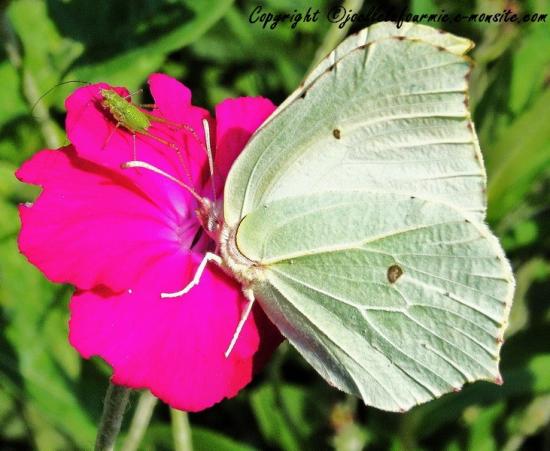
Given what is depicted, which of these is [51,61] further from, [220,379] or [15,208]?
[220,379]

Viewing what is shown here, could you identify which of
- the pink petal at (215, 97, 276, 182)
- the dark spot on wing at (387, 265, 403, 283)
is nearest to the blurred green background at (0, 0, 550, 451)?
the pink petal at (215, 97, 276, 182)

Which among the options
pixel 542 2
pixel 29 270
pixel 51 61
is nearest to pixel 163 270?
pixel 29 270

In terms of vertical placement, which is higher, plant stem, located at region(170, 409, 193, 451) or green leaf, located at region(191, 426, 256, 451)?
plant stem, located at region(170, 409, 193, 451)

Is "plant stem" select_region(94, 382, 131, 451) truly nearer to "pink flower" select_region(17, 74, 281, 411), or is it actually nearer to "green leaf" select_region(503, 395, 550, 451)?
"pink flower" select_region(17, 74, 281, 411)


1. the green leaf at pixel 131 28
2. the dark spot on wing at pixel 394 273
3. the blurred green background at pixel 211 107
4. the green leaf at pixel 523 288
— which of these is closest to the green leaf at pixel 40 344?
the blurred green background at pixel 211 107

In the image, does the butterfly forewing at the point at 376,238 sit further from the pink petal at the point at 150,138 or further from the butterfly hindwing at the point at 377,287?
the pink petal at the point at 150,138

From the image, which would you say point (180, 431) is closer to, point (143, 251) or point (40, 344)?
point (40, 344)
